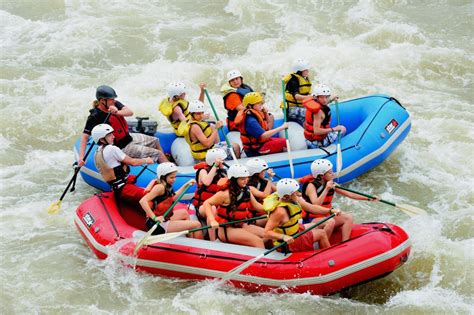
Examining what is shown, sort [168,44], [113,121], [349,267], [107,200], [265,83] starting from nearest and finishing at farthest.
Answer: [349,267]
[107,200]
[113,121]
[265,83]
[168,44]

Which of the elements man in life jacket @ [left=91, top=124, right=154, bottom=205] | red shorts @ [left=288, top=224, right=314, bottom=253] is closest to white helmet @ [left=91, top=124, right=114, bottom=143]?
man in life jacket @ [left=91, top=124, right=154, bottom=205]

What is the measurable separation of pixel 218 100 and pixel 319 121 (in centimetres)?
314

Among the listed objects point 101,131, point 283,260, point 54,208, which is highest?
point 101,131

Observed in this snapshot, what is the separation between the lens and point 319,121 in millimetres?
7840

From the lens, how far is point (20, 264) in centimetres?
696

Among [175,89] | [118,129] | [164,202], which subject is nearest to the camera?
[164,202]

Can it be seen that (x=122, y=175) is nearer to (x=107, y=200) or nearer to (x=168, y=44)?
(x=107, y=200)

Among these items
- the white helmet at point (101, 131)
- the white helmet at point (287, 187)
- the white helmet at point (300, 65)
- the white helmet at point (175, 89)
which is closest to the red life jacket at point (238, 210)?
the white helmet at point (287, 187)

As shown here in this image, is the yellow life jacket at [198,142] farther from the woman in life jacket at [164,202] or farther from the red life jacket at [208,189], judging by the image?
the woman in life jacket at [164,202]

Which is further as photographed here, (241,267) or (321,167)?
(321,167)

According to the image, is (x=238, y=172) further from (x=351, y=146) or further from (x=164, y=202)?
(x=351, y=146)

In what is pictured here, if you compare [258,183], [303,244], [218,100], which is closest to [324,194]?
[303,244]

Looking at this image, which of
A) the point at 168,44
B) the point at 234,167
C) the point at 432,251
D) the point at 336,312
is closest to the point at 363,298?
the point at 336,312

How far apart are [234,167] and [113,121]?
1909mm
